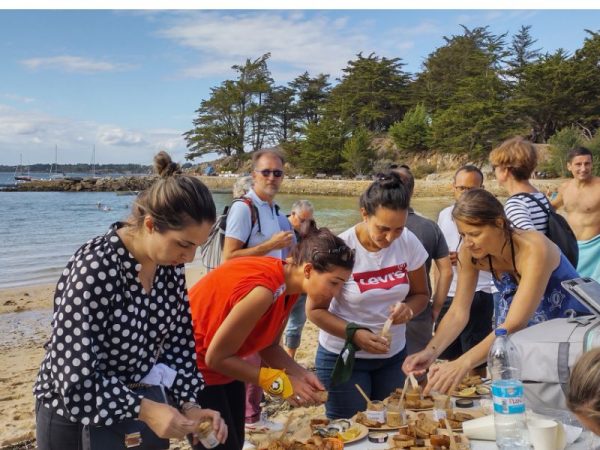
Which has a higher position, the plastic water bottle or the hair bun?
the hair bun

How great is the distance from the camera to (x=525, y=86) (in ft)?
132

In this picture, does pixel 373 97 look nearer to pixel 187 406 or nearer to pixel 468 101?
pixel 468 101

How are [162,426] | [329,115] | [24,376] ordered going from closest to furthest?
[162,426], [24,376], [329,115]

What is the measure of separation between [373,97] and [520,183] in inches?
2031

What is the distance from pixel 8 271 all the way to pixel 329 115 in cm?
4361

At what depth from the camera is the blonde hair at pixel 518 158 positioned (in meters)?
3.77

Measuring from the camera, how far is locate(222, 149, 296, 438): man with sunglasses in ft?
14.4

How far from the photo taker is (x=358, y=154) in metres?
48.3

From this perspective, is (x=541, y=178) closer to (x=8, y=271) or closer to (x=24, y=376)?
(x=8, y=271)

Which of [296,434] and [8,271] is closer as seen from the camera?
[296,434]

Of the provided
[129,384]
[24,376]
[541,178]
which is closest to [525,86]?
[541,178]

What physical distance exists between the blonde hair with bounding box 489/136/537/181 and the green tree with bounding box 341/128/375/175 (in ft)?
146

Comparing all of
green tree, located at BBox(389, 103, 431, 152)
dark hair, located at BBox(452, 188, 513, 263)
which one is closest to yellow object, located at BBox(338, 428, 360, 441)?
dark hair, located at BBox(452, 188, 513, 263)

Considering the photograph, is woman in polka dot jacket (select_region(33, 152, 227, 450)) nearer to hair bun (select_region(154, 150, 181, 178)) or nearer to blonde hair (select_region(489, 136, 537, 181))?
hair bun (select_region(154, 150, 181, 178))
